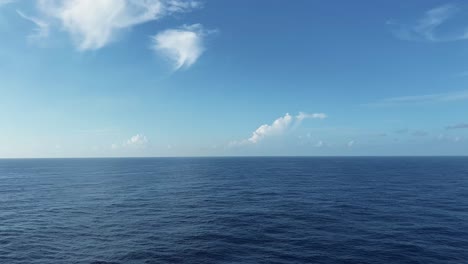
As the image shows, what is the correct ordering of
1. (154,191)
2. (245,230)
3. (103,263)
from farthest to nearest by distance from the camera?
(154,191) < (245,230) < (103,263)

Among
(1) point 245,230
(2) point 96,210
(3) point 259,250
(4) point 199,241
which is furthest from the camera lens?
(2) point 96,210

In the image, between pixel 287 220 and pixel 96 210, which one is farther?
pixel 96 210

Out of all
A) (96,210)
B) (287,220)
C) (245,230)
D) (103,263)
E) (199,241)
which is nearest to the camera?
(103,263)

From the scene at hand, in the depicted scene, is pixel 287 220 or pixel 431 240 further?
pixel 287 220

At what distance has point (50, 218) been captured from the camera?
71.4 m

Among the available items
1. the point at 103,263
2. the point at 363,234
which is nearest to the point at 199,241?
the point at 103,263

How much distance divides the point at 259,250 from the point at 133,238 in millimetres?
23410

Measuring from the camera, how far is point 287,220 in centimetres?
6862

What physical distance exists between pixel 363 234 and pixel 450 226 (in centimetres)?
2100

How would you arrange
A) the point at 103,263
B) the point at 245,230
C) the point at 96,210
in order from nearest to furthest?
the point at 103,263
the point at 245,230
the point at 96,210

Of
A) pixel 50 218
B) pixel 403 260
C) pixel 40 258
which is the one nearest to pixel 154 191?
pixel 50 218

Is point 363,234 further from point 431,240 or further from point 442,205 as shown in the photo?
point 442,205

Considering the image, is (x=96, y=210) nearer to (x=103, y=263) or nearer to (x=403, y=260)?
(x=103, y=263)

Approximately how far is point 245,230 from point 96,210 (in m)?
41.6
